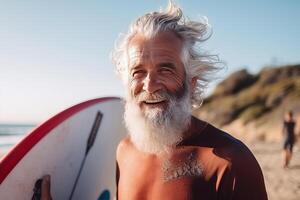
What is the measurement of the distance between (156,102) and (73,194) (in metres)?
1.08

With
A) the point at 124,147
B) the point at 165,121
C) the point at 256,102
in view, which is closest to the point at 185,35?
the point at 165,121

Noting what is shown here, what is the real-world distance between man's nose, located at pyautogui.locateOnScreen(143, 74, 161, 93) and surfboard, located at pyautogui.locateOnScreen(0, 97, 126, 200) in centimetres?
84

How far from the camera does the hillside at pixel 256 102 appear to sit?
87.4 feet

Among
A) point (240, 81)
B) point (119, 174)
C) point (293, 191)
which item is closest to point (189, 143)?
point (119, 174)

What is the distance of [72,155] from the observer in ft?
8.84

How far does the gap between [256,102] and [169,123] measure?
3278cm

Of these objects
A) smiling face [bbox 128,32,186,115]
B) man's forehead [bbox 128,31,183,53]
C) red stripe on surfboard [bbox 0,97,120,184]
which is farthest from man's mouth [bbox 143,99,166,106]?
red stripe on surfboard [bbox 0,97,120,184]

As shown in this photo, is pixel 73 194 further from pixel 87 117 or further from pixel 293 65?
pixel 293 65

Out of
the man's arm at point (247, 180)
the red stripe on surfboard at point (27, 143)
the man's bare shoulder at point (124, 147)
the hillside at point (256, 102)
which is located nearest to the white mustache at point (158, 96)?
Result: the man's bare shoulder at point (124, 147)

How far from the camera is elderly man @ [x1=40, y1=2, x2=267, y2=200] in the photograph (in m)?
1.70

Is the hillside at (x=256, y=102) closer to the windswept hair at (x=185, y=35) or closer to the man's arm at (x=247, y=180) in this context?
the windswept hair at (x=185, y=35)

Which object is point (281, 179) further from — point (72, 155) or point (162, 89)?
point (162, 89)

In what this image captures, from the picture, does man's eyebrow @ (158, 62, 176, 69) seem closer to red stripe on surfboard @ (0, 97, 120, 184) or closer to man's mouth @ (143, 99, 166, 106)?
man's mouth @ (143, 99, 166, 106)

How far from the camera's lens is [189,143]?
6.07ft
